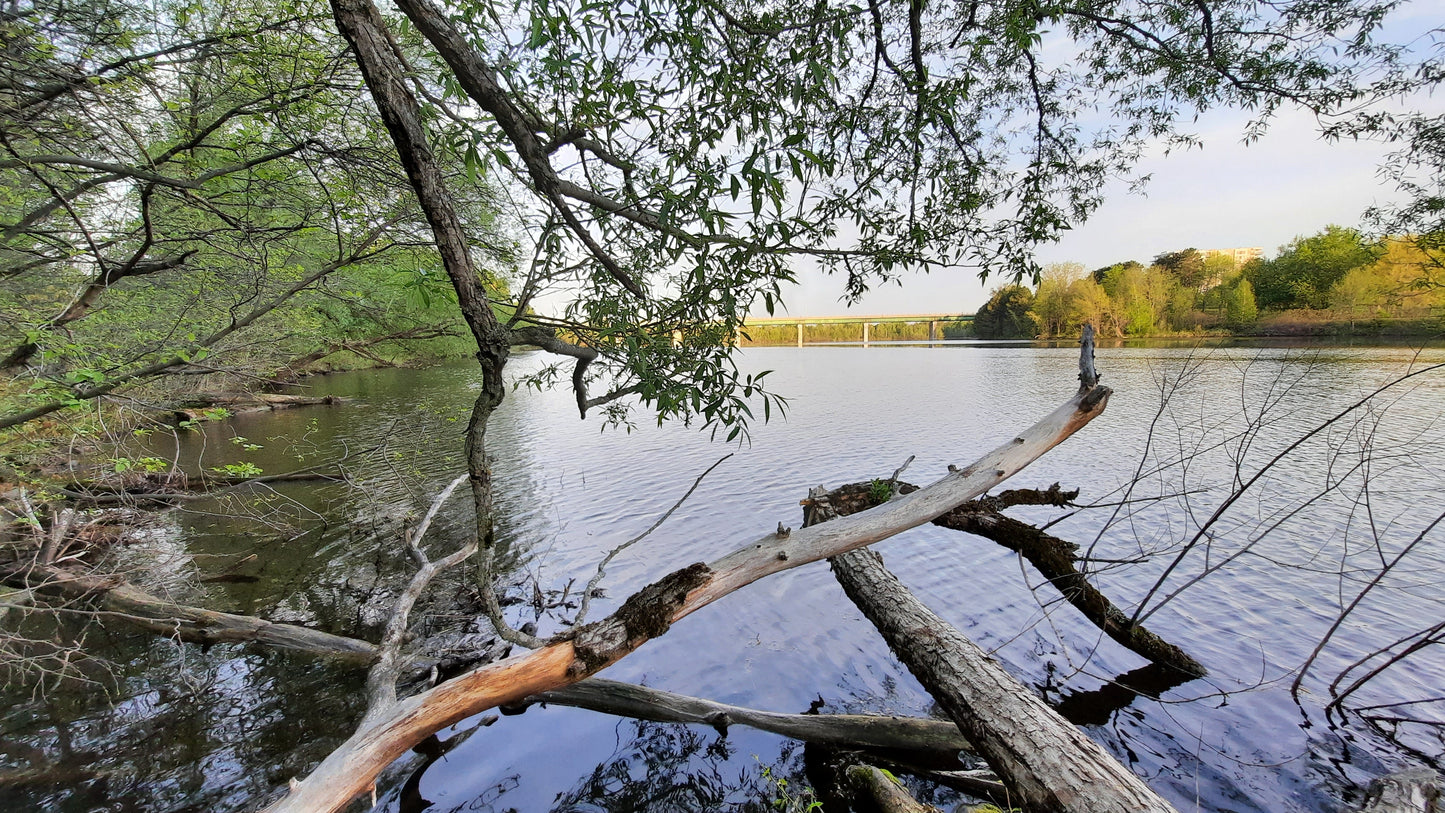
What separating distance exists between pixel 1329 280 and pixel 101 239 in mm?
46802

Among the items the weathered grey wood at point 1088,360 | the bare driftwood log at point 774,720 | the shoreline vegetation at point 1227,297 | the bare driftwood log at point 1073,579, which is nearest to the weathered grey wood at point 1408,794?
the bare driftwood log at point 1073,579

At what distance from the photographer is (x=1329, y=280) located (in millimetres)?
29281

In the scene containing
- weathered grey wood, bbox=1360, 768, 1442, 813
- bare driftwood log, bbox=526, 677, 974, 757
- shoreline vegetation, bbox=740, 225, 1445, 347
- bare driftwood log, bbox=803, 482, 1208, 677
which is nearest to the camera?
weathered grey wood, bbox=1360, 768, 1442, 813

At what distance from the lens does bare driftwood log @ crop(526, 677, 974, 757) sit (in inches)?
135

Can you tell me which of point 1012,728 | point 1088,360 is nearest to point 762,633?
point 1012,728

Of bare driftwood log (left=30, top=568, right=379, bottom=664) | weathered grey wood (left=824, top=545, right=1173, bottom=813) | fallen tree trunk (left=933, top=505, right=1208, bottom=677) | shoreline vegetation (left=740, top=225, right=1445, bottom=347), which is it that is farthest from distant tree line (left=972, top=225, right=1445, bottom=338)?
bare driftwood log (left=30, top=568, right=379, bottom=664)

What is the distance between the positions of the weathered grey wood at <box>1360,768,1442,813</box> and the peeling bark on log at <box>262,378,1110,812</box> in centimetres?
232

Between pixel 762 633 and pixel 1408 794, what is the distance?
403 cm

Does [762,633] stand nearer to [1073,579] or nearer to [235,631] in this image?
[1073,579]

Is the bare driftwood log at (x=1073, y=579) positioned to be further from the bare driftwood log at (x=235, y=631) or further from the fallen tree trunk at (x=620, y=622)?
the bare driftwood log at (x=235, y=631)

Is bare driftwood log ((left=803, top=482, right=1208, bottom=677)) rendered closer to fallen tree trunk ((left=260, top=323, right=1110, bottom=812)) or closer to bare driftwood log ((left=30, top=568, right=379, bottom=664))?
fallen tree trunk ((left=260, top=323, right=1110, bottom=812))

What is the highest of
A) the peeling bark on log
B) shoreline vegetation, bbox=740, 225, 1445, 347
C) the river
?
shoreline vegetation, bbox=740, 225, 1445, 347

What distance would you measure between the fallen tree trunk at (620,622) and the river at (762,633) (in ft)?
2.48

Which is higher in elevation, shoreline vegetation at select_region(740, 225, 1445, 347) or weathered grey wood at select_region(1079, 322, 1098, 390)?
shoreline vegetation at select_region(740, 225, 1445, 347)
